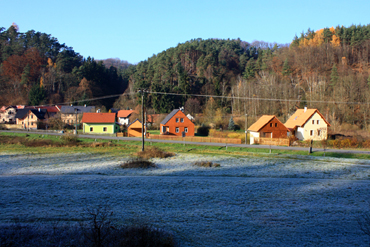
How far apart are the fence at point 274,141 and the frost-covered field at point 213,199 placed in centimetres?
1514

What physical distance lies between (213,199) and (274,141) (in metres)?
27.7

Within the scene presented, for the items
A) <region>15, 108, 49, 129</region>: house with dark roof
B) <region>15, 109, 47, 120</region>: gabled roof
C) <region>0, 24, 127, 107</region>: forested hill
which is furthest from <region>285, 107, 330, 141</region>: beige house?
<region>0, 24, 127, 107</region>: forested hill

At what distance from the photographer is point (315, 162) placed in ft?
79.5

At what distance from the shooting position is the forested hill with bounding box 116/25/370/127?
55.4 metres

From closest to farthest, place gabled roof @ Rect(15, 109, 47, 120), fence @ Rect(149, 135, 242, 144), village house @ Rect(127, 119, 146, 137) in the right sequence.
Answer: fence @ Rect(149, 135, 242, 144) < village house @ Rect(127, 119, 146, 137) < gabled roof @ Rect(15, 109, 47, 120)

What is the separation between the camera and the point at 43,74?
90750mm

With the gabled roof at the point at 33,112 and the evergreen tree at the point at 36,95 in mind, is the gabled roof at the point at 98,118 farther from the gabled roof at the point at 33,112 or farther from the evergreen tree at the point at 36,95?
the evergreen tree at the point at 36,95

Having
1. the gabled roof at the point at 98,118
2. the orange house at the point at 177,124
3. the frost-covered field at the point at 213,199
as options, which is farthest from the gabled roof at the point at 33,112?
the frost-covered field at the point at 213,199

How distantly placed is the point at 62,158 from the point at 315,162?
22998 mm

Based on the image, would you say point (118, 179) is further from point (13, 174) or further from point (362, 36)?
point (362, 36)

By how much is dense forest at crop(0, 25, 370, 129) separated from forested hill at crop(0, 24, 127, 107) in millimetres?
295

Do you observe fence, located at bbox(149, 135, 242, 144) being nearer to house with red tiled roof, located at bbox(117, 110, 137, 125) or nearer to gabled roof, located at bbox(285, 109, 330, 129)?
gabled roof, located at bbox(285, 109, 330, 129)

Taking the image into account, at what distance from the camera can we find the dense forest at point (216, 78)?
196 feet

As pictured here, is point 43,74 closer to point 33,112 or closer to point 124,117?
point 33,112
